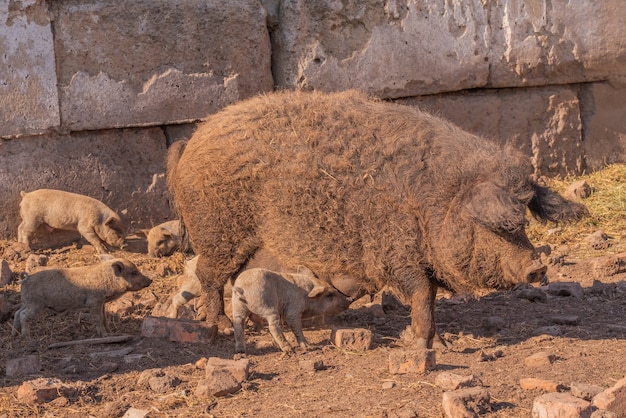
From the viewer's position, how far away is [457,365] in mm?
6008

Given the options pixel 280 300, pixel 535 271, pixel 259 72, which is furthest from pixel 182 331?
pixel 259 72

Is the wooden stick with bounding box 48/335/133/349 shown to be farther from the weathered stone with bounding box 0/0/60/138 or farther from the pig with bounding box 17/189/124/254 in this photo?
the weathered stone with bounding box 0/0/60/138

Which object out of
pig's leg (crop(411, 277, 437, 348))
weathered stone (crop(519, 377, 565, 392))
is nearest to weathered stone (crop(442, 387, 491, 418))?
weathered stone (crop(519, 377, 565, 392))

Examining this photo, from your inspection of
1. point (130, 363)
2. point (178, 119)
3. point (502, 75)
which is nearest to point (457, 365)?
point (130, 363)

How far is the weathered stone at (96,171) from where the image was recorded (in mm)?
8969

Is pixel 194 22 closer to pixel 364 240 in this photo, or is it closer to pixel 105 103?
pixel 105 103

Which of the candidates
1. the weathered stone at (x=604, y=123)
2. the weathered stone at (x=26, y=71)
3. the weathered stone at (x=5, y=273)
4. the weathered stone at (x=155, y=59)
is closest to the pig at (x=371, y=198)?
the weathered stone at (x=5, y=273)

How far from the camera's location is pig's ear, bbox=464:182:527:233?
6023mm

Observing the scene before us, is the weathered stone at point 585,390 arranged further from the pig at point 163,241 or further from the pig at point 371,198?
the pig at point 163,241

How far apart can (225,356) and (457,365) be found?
1.48 meters

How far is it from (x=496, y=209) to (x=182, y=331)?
87.7 inches

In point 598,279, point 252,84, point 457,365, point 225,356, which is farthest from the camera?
point 252,84

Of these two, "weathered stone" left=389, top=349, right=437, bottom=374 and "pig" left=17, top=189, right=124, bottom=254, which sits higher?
"pig" left=17, top=189, right=124, bottom=254

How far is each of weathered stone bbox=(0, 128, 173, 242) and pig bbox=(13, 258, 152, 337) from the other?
2.16m
